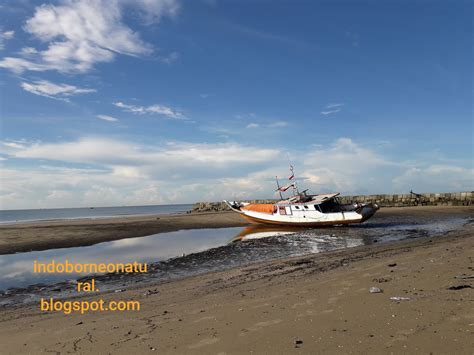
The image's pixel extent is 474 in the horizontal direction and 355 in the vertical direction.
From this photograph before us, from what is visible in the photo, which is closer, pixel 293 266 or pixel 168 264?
pixel 293 266

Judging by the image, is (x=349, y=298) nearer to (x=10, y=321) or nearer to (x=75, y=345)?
(x=75, y=345)

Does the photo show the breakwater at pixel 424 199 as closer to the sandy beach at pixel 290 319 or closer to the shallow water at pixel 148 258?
the shallow water at pixel 148 258

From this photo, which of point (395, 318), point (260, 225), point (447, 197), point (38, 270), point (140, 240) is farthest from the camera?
point (447, 197)

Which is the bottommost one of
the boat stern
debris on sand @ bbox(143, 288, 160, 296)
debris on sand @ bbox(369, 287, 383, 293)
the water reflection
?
debris on sand @ bbox(143, 288, 160, 296)

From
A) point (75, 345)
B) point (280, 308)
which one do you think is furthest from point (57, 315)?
point (280, 308)

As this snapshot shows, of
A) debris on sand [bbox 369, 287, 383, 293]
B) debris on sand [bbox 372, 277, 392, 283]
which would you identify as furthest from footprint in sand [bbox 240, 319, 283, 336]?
debris on sand [bbox 372, 277, 392, 283]

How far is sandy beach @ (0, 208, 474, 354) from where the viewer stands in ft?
18.0

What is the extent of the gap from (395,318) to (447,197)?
68062 mm

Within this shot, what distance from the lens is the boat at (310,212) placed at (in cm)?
3375

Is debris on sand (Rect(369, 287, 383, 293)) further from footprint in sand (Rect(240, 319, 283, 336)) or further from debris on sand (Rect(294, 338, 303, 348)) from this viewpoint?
debris on sand (Rect(294, 338, 303, 348))

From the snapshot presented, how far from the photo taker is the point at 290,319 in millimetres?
6648

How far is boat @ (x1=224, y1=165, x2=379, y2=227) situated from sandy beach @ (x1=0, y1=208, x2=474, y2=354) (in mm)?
22789

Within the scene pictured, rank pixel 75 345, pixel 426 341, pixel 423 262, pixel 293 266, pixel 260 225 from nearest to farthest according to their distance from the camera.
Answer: pixel 426 341
pixel 75 345
pixel 423 262
pixel 293 266
pixel 260 225

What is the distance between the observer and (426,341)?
5.16 metres
